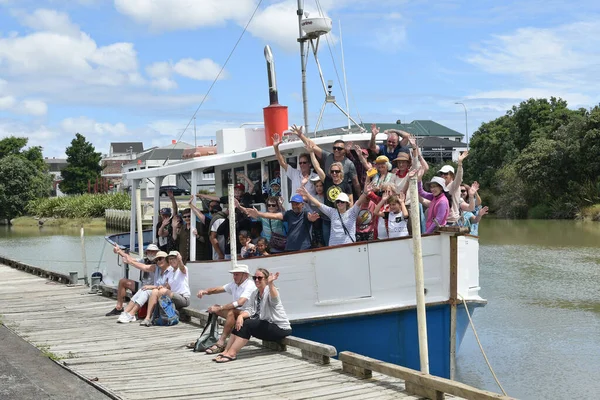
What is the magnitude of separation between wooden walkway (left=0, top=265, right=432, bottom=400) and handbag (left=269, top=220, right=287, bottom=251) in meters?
1.44

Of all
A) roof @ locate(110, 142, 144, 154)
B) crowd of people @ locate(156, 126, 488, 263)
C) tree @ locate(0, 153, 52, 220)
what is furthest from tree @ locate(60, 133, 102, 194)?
crowd of people @ locate(156, 126, 488, 263)

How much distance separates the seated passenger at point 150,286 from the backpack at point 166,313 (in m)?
0.21

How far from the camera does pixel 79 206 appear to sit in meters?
65.1

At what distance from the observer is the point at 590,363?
13.0 m

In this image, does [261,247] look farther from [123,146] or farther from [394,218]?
[123,146]

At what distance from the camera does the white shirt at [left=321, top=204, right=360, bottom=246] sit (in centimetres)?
973

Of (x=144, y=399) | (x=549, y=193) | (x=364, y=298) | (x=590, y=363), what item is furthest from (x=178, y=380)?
(x=549, y=193)

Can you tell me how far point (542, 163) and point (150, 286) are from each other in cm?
4048

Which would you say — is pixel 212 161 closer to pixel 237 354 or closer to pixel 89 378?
pixel 237 354

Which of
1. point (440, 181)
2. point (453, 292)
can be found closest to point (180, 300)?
point (453, 292)

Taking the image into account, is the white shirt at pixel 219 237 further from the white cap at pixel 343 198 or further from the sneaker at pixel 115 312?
the sneaker at pixel 115 312

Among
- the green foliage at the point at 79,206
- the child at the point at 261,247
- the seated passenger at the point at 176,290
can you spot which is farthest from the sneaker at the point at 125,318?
the green foliage at the point at 79,206

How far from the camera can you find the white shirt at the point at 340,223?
9727mm

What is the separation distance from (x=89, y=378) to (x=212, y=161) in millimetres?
4564
